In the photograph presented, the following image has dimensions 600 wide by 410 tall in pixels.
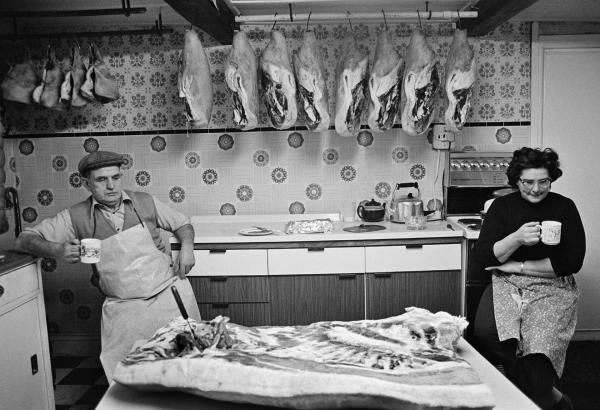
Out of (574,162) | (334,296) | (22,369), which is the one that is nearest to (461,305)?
(334,296)

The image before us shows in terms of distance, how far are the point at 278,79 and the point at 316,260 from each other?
1.23 metres

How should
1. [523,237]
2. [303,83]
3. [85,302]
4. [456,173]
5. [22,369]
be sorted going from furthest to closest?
1. [85,302]
2. [456,173]
3. [303,83]
4. [22,369]
5. [523,237]

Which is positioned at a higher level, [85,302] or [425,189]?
[425,189]

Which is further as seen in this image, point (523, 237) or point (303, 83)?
point (303, 83)

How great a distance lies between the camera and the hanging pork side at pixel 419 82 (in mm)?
3654

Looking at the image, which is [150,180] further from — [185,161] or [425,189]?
[425,189]

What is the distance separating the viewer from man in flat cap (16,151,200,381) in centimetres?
294

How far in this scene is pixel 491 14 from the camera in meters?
3.54

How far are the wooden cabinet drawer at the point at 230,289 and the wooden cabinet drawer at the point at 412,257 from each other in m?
0.73

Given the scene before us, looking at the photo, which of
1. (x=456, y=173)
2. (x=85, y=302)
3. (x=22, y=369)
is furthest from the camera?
(x=85, y=302)

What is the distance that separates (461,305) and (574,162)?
1556 millimetres

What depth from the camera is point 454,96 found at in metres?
3.74

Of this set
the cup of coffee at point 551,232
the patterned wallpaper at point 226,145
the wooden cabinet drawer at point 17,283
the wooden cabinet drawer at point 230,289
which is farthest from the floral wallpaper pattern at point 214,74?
the cup of coffee at point 551,232

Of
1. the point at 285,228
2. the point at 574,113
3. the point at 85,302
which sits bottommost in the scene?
the point at 85,302
